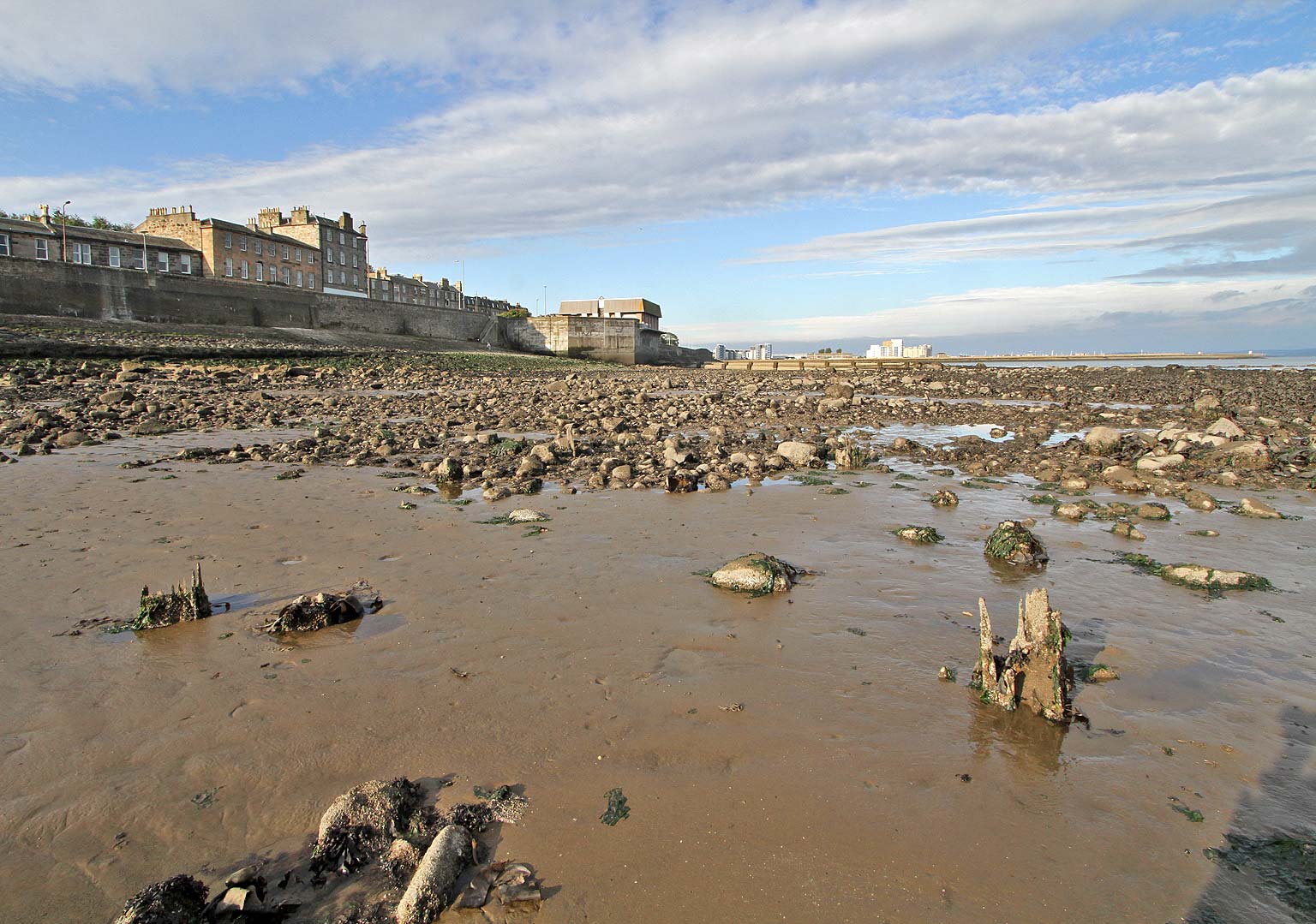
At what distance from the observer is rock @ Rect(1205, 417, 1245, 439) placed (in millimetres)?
12386

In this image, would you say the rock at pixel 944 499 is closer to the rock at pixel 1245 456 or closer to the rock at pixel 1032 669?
the rock at pixel 1032 669

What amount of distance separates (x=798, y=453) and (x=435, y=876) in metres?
8.92

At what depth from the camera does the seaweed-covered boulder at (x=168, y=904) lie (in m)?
2.12

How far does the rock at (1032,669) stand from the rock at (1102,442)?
9124 mm

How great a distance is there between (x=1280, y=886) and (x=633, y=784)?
7.55 feet

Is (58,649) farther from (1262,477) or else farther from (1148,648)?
(1262,477)

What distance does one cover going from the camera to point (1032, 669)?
11.9 feet

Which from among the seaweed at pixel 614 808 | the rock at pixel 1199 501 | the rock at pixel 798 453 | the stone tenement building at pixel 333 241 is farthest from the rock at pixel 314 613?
the stone tenement building at pixel 333 241

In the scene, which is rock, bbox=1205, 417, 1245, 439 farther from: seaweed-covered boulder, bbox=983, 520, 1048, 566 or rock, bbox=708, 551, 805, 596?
rock, bbox=708, 551, 805, 596

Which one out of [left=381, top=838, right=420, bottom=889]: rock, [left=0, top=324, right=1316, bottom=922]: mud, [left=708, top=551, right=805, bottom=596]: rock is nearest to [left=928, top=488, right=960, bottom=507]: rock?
[left=0, top=324, right=1316, bottom=922]: mud

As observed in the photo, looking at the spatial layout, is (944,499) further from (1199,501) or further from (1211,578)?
(1199,501)

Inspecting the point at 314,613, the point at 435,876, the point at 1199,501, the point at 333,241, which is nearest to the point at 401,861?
the point at 435,876

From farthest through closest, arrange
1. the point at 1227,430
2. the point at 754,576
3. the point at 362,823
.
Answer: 1. the point at 1227,430
2. the point at 754,576
3. the point at 362,823

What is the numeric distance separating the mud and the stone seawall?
28.4m
